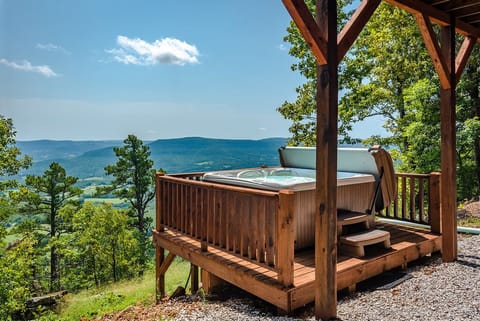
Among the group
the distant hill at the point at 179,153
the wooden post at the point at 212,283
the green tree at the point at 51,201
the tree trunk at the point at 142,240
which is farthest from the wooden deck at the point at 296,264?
the distant hill at the point at 179,153

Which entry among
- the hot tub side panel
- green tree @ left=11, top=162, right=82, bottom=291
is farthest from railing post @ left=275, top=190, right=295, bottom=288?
green tree @ left=11, top=162, right=82, bottom=291

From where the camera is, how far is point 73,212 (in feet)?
57.3

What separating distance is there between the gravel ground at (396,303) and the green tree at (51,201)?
52.6 feet

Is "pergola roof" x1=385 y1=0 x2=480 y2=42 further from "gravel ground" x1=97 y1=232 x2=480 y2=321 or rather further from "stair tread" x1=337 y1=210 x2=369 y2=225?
"gravel ground" x1=97 y1=232 x2=480 y2=321

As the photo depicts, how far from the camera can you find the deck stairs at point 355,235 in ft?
12.3

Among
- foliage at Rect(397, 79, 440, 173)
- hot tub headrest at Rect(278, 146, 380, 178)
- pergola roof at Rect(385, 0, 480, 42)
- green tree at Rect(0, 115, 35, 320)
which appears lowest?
green tree at Rect(0, 115, 35, 320)

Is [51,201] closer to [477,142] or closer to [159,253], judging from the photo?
[159,253]

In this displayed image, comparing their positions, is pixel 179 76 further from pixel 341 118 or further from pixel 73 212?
pixel 341 118

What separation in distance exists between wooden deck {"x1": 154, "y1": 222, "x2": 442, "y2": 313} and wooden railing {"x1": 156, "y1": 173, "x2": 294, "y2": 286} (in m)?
0.10

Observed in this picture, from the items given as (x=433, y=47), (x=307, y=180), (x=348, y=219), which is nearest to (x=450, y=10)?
(x=433, y=47)

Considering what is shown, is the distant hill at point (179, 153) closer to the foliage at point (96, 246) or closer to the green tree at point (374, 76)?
the foliage at point (96, 246)

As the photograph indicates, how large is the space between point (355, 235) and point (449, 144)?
1710 millimetres

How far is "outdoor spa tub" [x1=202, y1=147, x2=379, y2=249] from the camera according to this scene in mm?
3895

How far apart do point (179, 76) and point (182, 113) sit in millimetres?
5425
